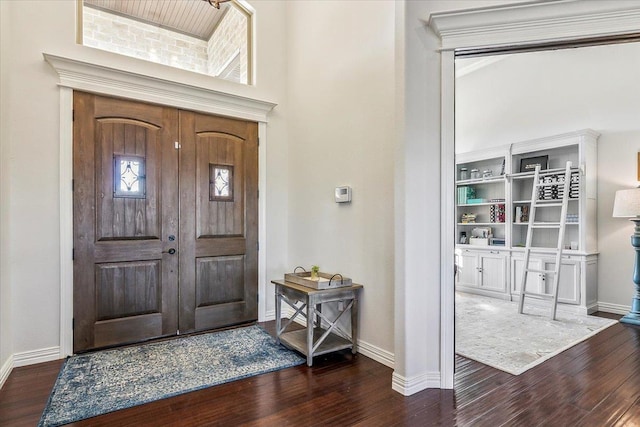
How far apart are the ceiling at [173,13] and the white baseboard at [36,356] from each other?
3.24 metres

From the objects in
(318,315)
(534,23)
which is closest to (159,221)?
(318,315)

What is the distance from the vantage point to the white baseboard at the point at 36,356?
2841 millimetres

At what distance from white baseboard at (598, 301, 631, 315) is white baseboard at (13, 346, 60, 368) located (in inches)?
250

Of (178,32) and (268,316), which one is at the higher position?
(178,32)

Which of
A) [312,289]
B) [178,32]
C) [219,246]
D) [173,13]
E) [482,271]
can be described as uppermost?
[173,13]

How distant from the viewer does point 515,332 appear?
12.2 ft

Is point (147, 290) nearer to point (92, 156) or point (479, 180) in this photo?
point (92, 156)

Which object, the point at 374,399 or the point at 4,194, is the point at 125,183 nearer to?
the point at 4,194

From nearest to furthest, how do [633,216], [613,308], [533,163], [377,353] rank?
[377,353], [633,216], [613,308], [533,163]

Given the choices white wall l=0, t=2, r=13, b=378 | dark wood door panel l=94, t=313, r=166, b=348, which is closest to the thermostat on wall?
dark wood door panel l=94, t=313, r=166, b=348

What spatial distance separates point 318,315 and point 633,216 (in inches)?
156

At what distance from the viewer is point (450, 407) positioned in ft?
7.21

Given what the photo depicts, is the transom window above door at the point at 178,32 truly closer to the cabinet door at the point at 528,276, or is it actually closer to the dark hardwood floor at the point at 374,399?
the dark hardwood floor at the point at 374,399

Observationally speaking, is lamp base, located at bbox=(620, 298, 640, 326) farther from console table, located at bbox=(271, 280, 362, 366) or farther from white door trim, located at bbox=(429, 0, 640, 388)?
console table, located at bbox=(271, 280, 362, 366)
